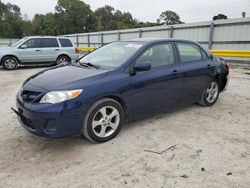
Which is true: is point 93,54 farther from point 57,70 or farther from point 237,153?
point 237,153

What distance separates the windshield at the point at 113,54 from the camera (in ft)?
13.7

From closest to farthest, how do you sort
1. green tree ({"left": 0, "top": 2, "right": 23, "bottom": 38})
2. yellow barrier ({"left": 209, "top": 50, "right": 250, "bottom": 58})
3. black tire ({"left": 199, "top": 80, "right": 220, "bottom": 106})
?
black tire ({"left": 199, "top": 80, "right": 220, "bottom": 106}) → yellow barrier ({"left": 209, "top": 50, "right": 250, "bottom": 58}) → green tree ({"left": 0, "top": 2, "right": 23, "bottom": 38})

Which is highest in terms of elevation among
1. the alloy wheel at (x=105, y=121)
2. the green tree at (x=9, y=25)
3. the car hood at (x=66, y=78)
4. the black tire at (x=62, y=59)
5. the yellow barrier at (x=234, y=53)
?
the green tree at (x=9, y=25)

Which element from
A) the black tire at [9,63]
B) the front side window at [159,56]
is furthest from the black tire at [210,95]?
the black tire at [9,63]

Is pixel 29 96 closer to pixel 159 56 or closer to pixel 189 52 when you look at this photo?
pixel 159 56

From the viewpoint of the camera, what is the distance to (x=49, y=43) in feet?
42.2

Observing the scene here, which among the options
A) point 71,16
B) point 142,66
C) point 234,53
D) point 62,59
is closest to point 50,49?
point 62,59

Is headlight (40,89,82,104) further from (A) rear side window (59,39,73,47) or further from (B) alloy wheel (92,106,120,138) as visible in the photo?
(A) rear side window (59,39,73,47)

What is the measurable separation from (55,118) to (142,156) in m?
1.28

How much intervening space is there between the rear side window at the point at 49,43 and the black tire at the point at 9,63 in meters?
1.59

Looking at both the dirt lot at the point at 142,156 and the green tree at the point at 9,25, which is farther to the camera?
the green tree at the point at 9,25

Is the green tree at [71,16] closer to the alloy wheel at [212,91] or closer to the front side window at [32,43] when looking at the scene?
the front side window at [32,43]

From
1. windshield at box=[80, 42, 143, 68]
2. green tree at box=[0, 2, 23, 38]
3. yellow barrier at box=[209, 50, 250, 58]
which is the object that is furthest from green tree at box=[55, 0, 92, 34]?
windshield at box=[80, 42, 143, 68]

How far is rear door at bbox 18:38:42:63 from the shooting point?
12164mm
